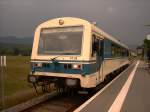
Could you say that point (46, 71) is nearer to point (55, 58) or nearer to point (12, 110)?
point (55, 58)

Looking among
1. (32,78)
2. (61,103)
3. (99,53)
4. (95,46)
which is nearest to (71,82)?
(61,103)

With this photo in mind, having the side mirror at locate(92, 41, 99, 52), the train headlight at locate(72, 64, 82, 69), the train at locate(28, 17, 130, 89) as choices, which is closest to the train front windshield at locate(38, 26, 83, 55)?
the train at locate(28, 17, 130, 89)

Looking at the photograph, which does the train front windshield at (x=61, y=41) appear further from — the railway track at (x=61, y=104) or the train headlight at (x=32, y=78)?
the railway track at (x=61, y=104)

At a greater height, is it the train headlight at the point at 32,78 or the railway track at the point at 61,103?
the train headlight at the point at 32,78

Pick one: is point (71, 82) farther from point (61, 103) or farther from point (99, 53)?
point (99, 53)

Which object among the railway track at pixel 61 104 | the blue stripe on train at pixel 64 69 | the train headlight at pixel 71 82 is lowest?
the railway track at pixel 61 104

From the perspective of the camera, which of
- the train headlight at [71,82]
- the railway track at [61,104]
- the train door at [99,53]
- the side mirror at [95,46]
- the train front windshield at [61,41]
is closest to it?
the railway track at [61,104]

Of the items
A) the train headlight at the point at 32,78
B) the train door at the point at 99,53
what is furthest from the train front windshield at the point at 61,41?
the train headlight at the point at 32,78

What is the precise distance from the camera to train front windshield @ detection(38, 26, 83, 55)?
13.6 m

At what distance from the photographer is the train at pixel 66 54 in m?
13.2

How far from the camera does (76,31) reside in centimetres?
1376

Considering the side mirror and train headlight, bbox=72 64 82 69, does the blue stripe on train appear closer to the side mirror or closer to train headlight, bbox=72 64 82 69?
train headlight, bbox=72 64 82 69

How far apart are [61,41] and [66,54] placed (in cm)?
66

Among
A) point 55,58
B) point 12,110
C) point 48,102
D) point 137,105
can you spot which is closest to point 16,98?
point 48,102
